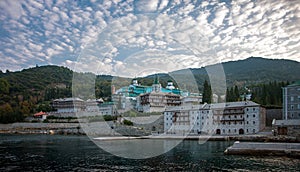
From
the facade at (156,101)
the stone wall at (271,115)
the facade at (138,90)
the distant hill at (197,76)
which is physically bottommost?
the stone wall at (271,115)

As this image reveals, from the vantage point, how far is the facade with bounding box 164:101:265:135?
41.1 meters

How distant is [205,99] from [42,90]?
256 feet

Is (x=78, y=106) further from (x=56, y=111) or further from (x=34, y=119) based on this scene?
(x=34, y=119)

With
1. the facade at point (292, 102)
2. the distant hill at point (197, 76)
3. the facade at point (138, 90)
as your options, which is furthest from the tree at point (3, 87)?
the facade at point (292, 102)

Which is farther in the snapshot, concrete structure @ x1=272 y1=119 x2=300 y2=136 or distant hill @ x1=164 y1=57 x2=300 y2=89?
distant hill @ x1=164 y1=57 x2=300 y2=89

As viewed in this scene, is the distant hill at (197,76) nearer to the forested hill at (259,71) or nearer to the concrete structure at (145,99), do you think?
the forested hill at (259,71)

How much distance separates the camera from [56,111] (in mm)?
76562

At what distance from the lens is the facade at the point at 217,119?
41125mm

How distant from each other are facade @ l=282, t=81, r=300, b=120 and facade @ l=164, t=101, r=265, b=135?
3.35 m

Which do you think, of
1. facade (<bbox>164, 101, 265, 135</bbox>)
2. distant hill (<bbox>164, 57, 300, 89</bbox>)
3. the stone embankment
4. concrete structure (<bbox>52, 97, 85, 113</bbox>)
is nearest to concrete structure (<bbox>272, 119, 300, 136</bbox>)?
facade (<bbox>164, 101, 265, 135</bbox>)

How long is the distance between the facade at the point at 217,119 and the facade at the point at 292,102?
3353 mm

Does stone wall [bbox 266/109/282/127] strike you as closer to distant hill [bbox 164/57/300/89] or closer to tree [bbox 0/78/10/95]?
distant hill [bbox 164/57/300/89]

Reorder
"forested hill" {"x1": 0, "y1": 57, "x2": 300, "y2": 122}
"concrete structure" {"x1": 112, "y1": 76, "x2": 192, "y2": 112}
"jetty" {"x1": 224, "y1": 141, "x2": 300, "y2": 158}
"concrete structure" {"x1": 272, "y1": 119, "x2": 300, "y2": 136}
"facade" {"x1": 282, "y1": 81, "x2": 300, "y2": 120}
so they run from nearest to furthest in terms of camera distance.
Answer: "jetty" {"x1": 224, "y1": 141, "x2": 300, "y2": 158}
"concrete structure" {"x1": 272, "y1": 119, "x2": 300, "y2": 136}
"facade" {"x1": 282, "y1": 81, "x2": 300, "y2": 120}
"concrete structure" {"x1": 112, "y1": 76, "x2": 192, "y2": 112}
"forested hill" {"x1": 0, "y1": 57, "x2": 300, "y2": 122}

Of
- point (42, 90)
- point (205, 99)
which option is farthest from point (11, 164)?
point (42, 90)
